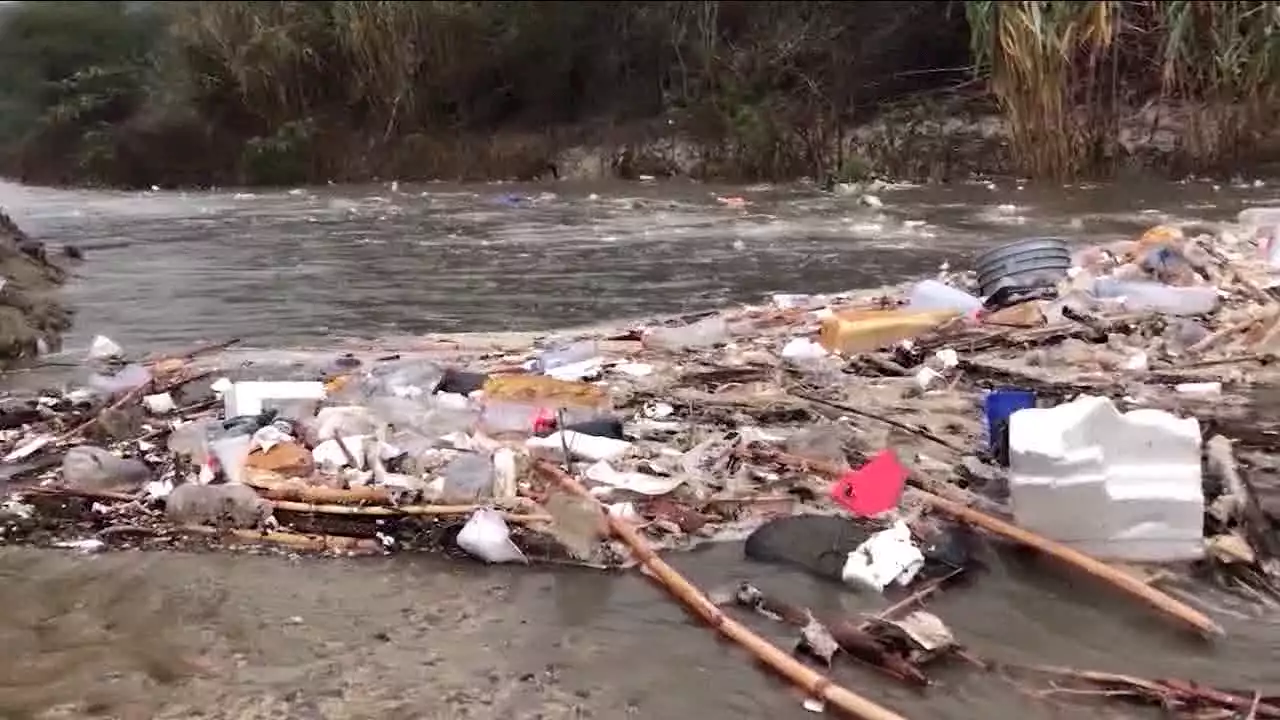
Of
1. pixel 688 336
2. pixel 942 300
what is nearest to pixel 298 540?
pixel 688 336

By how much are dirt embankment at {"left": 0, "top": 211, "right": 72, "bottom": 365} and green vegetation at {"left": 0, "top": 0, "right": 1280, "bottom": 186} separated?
27.5 ft

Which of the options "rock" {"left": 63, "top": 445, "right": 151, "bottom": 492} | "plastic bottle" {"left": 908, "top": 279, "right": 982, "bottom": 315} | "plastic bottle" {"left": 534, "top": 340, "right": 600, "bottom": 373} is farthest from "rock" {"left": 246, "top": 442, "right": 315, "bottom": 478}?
"plastic bottle" {"left": 908, "top": 279, "right": 982, "bottom": 315}

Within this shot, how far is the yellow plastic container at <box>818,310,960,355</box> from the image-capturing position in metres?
5.09

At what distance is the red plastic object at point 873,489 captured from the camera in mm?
3359

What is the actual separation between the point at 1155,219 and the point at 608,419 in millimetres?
7144

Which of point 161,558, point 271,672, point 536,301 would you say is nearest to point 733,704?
point 271,672

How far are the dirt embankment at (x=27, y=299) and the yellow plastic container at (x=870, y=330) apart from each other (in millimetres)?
3955

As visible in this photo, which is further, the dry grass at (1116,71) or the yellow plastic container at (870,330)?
the dry grass at (1116,71)

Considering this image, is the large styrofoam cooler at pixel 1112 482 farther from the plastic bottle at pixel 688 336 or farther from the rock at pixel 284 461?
the plastic bottle at pixel 688 336

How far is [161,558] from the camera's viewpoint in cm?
325

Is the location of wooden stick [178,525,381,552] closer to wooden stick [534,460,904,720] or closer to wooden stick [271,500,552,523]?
wooden stick [271,500,552,523]

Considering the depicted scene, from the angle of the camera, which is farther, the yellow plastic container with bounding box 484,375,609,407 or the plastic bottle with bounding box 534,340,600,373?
the plastic bottle with bounding box 534,340,600,373

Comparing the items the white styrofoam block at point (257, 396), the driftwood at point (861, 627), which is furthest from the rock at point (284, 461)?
the driftwood at point (861, 627)

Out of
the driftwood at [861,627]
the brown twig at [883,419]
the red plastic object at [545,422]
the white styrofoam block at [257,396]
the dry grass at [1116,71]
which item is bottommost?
the driftwood at [861,627]
